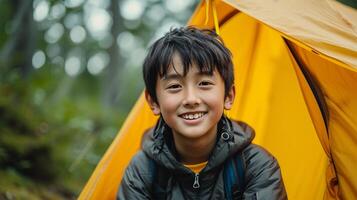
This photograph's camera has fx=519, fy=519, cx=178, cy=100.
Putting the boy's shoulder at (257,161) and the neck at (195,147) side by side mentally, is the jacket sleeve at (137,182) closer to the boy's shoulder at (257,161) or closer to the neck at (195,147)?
the neck at (195,147)

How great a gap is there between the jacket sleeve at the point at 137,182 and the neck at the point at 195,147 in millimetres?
171

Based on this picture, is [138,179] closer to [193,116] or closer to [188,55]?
[193,116]

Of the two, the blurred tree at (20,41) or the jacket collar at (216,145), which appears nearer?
the jacket collar at (216,145)

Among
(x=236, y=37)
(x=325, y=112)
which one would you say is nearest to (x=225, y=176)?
(x=325, y=112)

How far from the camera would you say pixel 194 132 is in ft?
7.40

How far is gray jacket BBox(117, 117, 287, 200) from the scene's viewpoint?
2.20m

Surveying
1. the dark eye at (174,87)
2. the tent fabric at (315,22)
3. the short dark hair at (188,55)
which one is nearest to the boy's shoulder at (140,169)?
the short dark hair at (188,55)

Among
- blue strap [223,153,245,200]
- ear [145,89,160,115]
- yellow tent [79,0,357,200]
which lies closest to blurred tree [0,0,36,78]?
yellow tent [79,0,357,200]

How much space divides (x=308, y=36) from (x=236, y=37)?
3.81 feet

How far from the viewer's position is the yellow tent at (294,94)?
86.6 inches

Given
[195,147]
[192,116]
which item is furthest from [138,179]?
[192,116]

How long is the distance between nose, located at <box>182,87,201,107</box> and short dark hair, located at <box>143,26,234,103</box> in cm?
8

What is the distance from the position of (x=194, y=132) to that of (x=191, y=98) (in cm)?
17

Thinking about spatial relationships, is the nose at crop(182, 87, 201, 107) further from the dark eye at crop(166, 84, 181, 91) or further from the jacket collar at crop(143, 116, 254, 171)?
the jacket collar at crop(143, 116, 254, 171)
